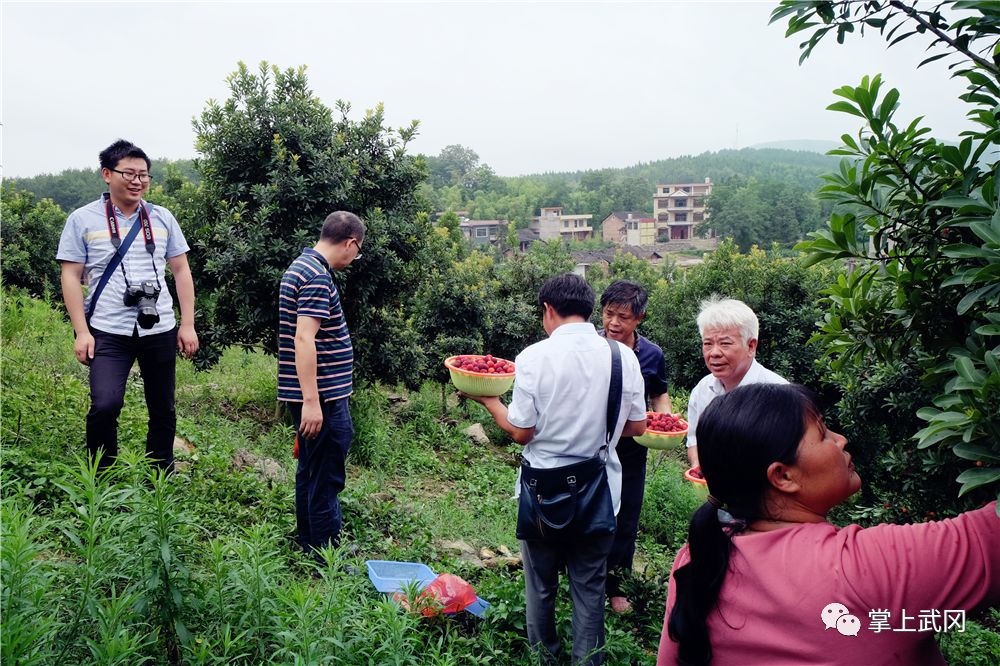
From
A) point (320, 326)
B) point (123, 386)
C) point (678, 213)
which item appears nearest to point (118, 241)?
point (123, 386)

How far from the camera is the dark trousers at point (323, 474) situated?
4.00 metres

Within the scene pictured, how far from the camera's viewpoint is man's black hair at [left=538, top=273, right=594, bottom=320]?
3.16 metres

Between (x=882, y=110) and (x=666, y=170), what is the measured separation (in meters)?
130

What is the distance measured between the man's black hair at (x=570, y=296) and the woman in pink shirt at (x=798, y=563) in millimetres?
1647

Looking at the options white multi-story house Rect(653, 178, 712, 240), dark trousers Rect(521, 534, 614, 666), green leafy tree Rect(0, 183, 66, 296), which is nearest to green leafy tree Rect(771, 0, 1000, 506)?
dark trousers Rect(521, 534, 614, 666)

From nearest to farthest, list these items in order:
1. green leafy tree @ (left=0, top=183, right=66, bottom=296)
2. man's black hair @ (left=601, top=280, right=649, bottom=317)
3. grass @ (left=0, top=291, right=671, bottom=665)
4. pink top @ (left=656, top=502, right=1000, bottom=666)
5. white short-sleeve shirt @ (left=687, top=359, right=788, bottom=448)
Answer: pink top @ (left=656, top=502, right=1000, bottom=666) → grass @ (left=0, top=291, right=671, bottom=665) → white short-sleeve shirt @ (left=687, top=359, right=788, bottom=448) → man's black hair @ (left=601, top=280, right=649, bottom=317) → green leafy tree @ (left=0, top=183, right=66, bottom=296)

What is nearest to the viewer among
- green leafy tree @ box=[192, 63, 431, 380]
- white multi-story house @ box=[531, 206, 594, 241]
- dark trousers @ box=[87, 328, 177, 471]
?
dark trousers @ box=[87, 328, 177, 471]

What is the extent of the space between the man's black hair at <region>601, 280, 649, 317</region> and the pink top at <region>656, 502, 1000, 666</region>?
2509 mm

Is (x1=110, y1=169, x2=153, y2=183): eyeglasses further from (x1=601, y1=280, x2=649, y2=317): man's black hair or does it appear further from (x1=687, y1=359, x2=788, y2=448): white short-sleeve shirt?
(x1=687, y1=359, x2=788, y2=448): white short-sleeve shirt

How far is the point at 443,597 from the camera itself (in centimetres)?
342

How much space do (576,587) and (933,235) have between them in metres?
2.12

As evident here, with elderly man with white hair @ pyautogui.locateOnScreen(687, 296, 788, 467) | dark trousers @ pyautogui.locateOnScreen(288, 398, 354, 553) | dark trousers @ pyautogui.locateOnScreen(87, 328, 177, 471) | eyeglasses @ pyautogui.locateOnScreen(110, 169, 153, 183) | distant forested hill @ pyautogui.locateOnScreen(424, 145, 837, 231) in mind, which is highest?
distant forested hill @ pyautogui.locateOnScreen(424, 145, 837, 231)

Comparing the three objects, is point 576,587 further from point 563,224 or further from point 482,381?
point 563,224

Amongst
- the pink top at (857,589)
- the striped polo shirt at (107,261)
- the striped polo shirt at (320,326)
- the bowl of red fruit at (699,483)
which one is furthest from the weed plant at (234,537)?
the pink top at (857,589)
